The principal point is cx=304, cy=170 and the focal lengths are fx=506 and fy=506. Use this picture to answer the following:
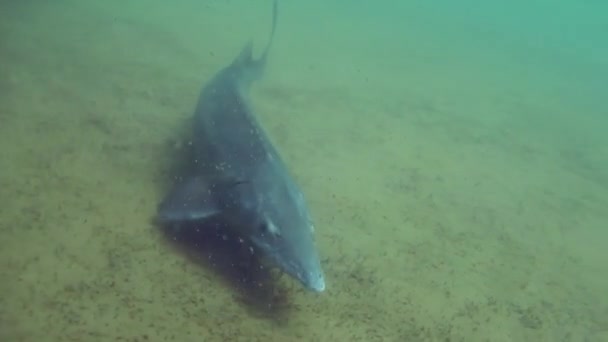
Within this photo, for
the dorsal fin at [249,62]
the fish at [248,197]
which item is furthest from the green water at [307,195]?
the dorsal fin at [249,62]

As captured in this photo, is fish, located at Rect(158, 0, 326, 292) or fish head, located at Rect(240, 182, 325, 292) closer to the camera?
fish head, located at Rect(240, 182, 325, 292)

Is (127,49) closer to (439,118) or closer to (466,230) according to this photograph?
(439,118)

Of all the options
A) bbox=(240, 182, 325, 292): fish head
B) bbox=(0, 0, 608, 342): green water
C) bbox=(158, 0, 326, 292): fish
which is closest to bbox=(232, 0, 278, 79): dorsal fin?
bbox=(0, 0, 608, 342): green water

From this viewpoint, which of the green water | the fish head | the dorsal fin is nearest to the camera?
the fish head

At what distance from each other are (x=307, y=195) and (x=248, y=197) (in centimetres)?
184

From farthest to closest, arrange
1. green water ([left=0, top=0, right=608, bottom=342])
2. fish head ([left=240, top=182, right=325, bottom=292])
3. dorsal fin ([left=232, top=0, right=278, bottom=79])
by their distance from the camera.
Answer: dorsal fin ([left=232, top=0, right=278, bottom=79]) < green water ([left=0, top=0, right=608, bottom=342]) < fish head ([left=240, top=182, right=325, bottom=292])

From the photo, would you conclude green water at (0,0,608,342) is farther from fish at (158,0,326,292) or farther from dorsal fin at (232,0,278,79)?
dorsal fin at (232,0,278,79)

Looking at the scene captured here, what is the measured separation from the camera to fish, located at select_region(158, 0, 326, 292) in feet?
13.9

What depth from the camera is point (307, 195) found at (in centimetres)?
639

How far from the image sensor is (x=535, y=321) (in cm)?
505

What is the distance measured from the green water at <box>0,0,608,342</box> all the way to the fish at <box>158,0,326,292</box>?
0.42m

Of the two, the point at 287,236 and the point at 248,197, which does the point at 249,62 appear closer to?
the point at 248,197

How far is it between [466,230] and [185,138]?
398 cm

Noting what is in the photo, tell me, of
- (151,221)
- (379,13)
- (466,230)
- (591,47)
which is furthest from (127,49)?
(591,47)
